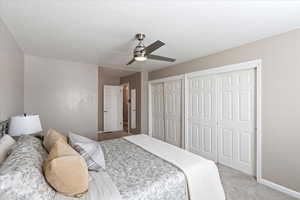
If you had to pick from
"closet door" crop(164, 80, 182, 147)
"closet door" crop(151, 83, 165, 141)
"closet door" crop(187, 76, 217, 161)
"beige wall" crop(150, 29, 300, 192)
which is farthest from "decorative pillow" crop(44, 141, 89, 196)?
"closet door" crop(151, 83, 165, 141)

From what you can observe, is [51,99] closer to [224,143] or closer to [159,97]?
[159,97]

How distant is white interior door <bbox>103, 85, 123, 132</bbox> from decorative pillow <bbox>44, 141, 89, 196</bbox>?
527 centimetres

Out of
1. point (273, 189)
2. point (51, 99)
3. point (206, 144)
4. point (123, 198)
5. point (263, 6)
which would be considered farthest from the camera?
point (51, 99)

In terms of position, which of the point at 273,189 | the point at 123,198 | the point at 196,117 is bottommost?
the point at 273,189

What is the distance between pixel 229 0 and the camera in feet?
4.82

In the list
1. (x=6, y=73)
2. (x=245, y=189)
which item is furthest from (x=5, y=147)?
(x=245, y=189)

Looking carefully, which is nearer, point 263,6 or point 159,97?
point 263,6

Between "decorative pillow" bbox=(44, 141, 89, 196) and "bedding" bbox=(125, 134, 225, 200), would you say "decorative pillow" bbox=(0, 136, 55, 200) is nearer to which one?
"decorative pillow" bbox=(44, 141, 89, 196)

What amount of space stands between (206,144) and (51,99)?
3.91 meters

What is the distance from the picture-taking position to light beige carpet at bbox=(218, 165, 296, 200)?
2041 mm

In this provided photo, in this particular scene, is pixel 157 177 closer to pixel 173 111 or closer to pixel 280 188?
pixel 280 188

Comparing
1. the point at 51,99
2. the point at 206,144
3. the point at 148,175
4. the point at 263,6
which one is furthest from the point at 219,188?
the point at 51,99

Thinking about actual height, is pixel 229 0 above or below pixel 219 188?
above

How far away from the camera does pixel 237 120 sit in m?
2.80
